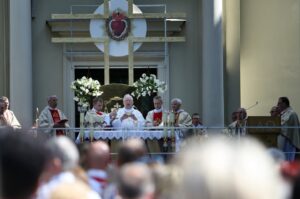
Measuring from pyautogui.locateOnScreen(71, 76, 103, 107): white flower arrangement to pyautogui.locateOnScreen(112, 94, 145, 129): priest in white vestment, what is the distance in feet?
4.08

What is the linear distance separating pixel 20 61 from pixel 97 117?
364 centimetres

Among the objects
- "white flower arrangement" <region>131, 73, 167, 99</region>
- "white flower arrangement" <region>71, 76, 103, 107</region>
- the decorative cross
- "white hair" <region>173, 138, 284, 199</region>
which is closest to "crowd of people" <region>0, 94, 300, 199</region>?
"white hair" <region>173, 138, 284, 199</region>

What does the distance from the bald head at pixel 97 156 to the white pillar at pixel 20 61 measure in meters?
10.7

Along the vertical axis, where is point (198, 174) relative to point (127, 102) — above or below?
below

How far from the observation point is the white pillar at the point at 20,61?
16.1 m

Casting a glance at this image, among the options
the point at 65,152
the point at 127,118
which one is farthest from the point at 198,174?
the point at 127,118

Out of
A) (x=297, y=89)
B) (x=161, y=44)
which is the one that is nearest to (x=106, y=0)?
(x=161, y=44)

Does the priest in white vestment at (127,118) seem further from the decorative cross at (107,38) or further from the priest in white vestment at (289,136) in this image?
the decorative cross at (107,38)

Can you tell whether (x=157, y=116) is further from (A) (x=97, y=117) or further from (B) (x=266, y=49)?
(B) (x=266, y=49)

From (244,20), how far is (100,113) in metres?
5.84

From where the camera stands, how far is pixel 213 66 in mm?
16188

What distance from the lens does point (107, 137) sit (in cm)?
1268

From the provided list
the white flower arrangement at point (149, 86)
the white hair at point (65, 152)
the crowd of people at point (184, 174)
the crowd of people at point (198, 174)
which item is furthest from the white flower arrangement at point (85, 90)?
the crowd of people at point (198, 174)

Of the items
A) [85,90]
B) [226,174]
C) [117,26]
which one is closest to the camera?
[226,174]
